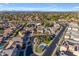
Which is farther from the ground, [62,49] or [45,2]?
[45,2]

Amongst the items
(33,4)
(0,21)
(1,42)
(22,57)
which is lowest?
(22,57)

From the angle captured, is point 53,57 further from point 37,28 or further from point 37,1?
point 37,1

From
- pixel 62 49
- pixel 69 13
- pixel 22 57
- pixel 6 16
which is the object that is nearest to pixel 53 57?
pixel 62 49

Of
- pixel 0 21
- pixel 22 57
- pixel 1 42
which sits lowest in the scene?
pixel 22 57

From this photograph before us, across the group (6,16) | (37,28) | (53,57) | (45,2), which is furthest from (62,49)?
(6,16)

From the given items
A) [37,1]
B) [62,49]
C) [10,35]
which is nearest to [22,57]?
[10,35]

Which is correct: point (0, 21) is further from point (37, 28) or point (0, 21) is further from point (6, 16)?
point (37, 28)

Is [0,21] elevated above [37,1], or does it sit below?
below
